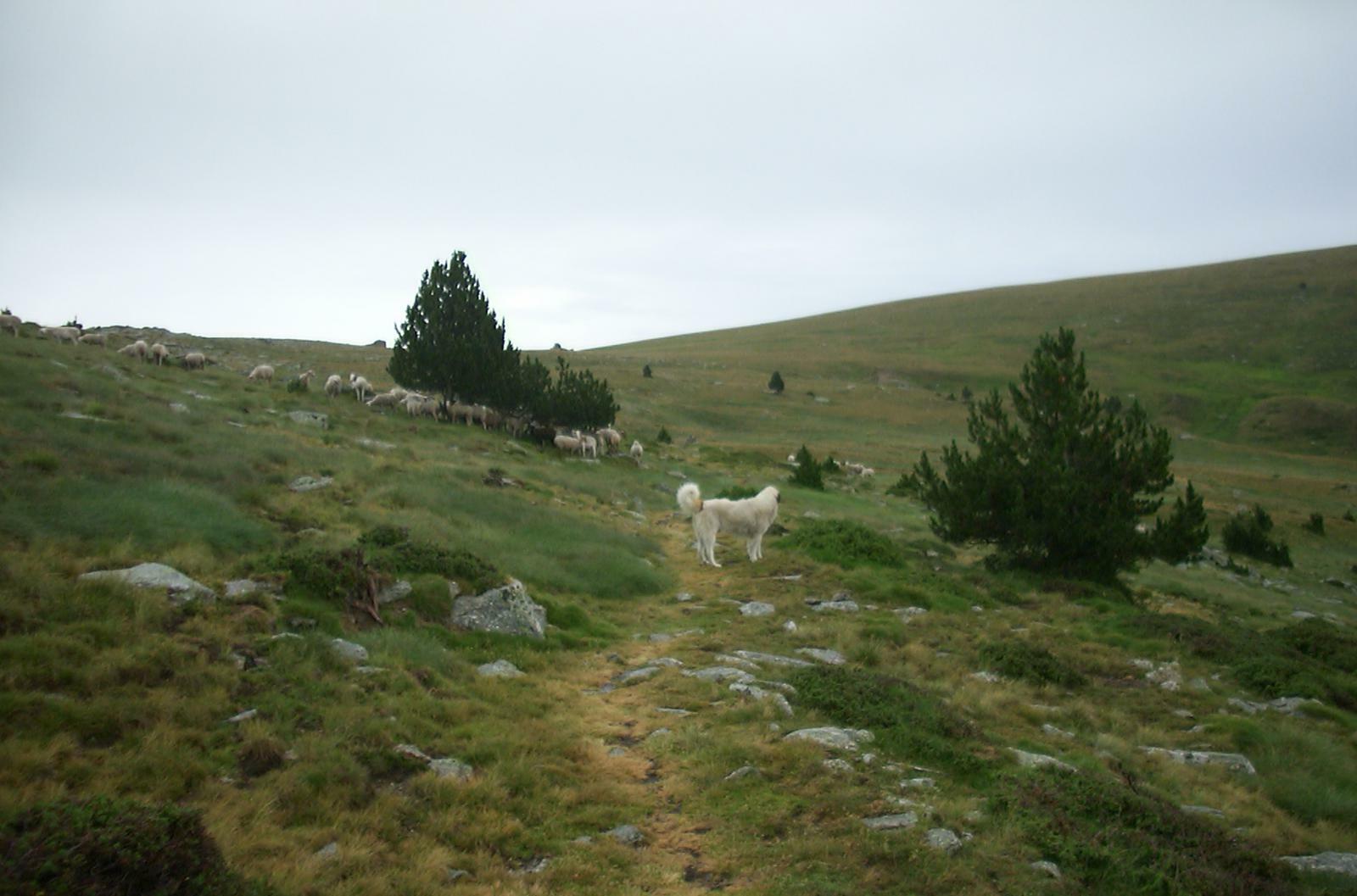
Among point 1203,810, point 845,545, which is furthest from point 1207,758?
point 845,545

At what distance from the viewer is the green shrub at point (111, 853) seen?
399 cm

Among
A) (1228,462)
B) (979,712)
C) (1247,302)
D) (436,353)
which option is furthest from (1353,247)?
(979,712)

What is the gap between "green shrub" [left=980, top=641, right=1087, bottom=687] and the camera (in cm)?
1230

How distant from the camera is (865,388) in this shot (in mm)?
91938

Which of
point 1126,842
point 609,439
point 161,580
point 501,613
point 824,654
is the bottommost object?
point 824,654

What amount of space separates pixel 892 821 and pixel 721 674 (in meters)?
4.39

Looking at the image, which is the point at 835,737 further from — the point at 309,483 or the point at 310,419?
the point at 310,419

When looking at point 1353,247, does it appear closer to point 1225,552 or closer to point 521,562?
point 1225,552

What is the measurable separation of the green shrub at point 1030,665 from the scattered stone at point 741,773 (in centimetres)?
622

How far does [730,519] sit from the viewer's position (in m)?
20.3

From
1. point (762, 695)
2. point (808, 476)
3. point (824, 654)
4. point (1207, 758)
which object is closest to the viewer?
point (1207, 758)

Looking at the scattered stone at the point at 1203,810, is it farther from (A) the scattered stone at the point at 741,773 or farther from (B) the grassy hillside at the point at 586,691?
(A) the scattered stone at the point at 741,773

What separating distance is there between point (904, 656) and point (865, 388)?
268 ft

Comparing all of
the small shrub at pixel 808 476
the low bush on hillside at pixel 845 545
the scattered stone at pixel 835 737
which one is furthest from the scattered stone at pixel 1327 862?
the small shrub at pixel 808 476
